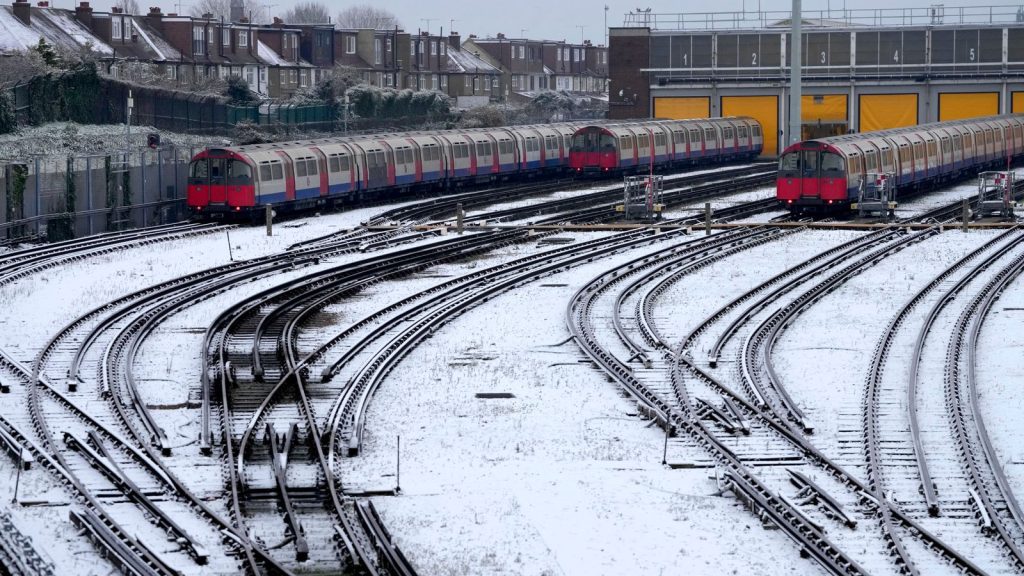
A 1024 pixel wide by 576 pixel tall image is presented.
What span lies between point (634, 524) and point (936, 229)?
30.5m

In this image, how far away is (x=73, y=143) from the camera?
63562 millimetres

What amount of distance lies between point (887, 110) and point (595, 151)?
895 inches

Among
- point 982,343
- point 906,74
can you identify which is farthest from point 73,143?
point 982,343

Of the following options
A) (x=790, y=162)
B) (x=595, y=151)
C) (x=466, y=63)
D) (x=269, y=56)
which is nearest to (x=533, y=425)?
(x=790, y=162)

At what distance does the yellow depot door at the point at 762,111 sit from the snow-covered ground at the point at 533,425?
49767mm

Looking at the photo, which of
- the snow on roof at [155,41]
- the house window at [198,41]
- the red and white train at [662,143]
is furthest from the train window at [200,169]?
the house window at [198,41]

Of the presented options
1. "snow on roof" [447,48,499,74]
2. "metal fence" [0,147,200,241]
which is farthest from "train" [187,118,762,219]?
"snow on roof" [447,48,499,74]

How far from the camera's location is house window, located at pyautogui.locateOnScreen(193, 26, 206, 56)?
9162 centimetres

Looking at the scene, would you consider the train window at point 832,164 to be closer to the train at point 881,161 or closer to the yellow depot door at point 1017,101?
the train at point 881,161

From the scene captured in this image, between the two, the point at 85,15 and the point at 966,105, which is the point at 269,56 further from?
the point at 966,105

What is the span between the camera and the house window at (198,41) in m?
91.6

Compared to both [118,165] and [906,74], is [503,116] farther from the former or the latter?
[118,165]

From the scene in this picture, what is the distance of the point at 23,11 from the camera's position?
271 ft

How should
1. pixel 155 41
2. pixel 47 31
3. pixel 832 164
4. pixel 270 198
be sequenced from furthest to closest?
pixel 155 41 < pixel 47 31 < pixel 832 164 < pixel 270 198
